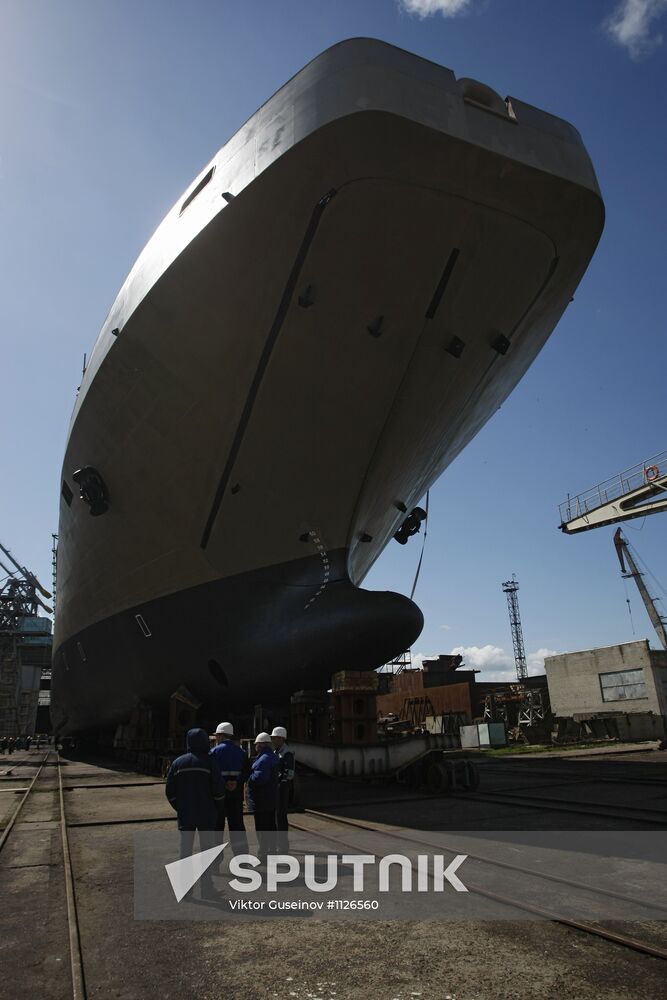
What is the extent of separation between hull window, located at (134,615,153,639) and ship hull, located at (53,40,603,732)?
6 cm

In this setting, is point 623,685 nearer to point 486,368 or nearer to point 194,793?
point 486,368

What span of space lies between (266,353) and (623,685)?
2493 centimetres

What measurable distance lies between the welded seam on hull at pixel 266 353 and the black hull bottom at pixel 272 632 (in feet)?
4.24

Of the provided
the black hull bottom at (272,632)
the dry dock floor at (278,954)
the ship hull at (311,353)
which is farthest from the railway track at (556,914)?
the ship hull at (311,353)

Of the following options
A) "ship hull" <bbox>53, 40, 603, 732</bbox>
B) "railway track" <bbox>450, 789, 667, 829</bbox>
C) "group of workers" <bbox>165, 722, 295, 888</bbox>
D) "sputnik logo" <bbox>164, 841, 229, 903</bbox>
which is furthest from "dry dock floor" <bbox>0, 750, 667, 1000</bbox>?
"ship hull" <bbox>53, 40, 603, 732</bbox>

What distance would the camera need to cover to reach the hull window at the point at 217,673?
11.1 metres

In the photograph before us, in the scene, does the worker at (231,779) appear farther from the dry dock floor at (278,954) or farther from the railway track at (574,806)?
the railway track at (574,806)

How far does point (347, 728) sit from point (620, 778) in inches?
181

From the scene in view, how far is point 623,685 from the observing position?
1075 inches

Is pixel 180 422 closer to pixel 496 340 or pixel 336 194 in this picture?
pixel 336 194

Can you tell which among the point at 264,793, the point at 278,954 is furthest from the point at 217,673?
the point at 278,954

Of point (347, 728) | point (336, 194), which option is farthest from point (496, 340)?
point (347, 728)

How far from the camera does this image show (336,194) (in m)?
7.93

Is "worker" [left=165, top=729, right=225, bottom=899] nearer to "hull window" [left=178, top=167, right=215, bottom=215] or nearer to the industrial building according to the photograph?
"hull window" [left=178, top=167, right=215, bottom=215]
